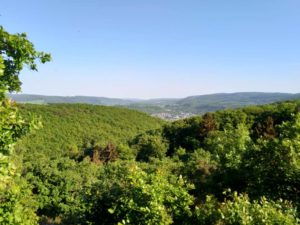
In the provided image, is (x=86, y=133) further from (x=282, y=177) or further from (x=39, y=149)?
(x=282, y=177)

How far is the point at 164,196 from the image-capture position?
1143 centimetres

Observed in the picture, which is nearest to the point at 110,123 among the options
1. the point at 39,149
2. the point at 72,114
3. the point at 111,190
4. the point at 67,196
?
the point at 72,114

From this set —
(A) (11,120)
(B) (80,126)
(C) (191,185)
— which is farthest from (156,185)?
(B) (80,126)

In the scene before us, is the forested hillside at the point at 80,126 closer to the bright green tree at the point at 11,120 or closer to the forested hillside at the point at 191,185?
the forested hillside at the point at 191,185

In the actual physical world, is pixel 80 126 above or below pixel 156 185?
below

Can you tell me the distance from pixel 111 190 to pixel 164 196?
2.58 m

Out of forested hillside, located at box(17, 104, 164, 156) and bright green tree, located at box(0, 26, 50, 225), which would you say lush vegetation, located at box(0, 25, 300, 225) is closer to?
bright green tree, located at box(0, 26, 50, 225)

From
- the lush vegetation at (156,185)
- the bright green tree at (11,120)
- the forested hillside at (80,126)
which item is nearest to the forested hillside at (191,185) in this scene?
the lush vegetation at (156,185)

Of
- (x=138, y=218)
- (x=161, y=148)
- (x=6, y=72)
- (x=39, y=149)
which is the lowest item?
(x=39, y=149)

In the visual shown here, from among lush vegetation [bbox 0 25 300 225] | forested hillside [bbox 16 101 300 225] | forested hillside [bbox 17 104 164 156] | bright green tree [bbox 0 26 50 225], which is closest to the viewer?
bright green tree [bbox 0 26 50 225]

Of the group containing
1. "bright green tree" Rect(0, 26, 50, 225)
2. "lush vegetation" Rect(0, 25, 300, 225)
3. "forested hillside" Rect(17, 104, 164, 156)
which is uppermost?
"bright green tree" Rect(0, 26, 50, 225)

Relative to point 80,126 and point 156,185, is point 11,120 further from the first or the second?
point 80,126

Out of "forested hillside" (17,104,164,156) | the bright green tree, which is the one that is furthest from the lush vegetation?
"forested hillside" (17,104,164,156)

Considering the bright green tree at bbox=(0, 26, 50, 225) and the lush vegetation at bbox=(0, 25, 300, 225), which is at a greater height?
the bright green tree at bbox=(0, 26, 50, 225)
